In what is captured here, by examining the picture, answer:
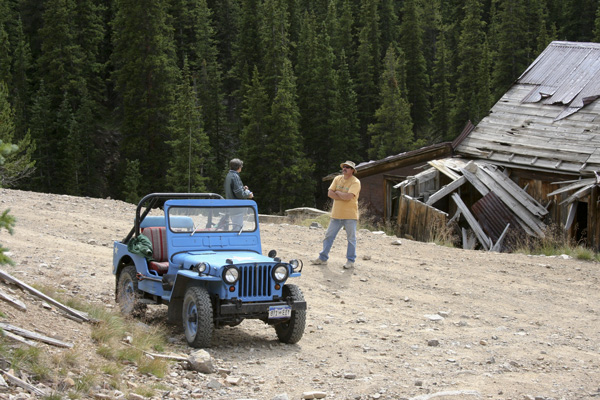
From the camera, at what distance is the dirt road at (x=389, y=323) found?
24.4 ft

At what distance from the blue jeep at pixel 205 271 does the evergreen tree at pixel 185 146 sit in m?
39.2

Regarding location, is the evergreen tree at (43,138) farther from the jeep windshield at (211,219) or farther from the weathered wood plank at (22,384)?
the weathered wood plank at (22,384)

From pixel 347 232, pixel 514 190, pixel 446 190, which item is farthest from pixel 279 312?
pixel 514 190

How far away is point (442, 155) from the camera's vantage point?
2906 centimetres

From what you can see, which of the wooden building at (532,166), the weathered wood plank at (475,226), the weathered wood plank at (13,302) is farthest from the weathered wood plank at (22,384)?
the weathered wood plank at (475,226)

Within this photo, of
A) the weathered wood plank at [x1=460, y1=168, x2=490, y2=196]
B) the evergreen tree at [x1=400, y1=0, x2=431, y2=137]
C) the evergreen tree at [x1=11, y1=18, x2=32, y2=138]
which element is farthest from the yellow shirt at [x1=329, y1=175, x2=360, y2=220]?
the evergreen tree at [x1=400, y1=0, x2=431, y2=137]

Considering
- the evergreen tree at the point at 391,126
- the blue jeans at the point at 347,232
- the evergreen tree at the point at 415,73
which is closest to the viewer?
the blue jeans at the point at 347,232

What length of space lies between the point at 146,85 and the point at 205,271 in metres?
51.9

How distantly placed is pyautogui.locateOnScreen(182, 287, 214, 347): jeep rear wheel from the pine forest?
4041 centimetres

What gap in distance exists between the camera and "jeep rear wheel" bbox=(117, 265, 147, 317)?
936 cm

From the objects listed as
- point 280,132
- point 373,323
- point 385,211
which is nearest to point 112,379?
point 373,323

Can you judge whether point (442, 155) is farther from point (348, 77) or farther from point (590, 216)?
point (348, 77)

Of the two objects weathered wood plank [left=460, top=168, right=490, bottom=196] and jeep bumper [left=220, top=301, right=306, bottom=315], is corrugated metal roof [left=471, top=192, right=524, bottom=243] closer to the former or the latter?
weathered wood plank [left=460, top=168, right=490, bottom=196]

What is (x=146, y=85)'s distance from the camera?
58.0 meters
